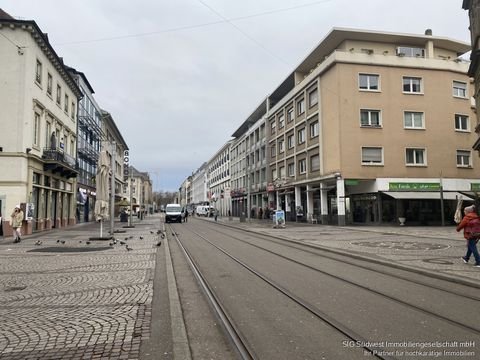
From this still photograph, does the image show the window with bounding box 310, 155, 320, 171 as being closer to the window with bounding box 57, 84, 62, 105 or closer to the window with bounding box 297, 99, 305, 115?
the window with bounding box 297, 99, 305, 115

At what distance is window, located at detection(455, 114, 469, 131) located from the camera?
38000 millimetres

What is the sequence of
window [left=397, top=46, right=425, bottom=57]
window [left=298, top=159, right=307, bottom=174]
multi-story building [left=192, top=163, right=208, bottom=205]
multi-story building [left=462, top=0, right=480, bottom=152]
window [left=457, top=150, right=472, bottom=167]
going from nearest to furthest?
multi-story building [left=462, top=0, right=480, bottom=152] → window [left=457, top=150, right=472, bottom=167] → window [left=397, top=46, right=425, bottom=57] → window [left=298, top=159, right=307, bottom=174] → multi-story building [left=192, top=163, right=208, bottom=205]

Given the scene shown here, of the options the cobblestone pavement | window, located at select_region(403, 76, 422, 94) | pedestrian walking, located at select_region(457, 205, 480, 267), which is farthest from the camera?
window, located at select_region(403, 76, 422, 94)

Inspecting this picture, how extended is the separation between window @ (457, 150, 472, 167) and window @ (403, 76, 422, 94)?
263 inches

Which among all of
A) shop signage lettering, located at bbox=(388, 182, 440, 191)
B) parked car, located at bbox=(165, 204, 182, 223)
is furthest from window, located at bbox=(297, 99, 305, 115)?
parked car, located at bbox=(165, 204, 182, 223)

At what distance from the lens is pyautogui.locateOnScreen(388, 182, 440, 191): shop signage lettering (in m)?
34.7

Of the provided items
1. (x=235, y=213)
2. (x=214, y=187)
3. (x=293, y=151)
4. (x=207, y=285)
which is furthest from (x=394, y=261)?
(x=214, y=187)

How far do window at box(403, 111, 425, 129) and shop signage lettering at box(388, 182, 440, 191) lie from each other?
5226mm

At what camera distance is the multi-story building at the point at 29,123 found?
953 inches

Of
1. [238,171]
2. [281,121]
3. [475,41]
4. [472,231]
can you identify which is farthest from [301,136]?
[472,231]

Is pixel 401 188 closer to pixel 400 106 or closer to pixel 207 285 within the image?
pixel 400 106

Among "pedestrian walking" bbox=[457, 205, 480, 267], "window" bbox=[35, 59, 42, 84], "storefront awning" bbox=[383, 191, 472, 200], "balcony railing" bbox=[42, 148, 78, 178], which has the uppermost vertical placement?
"window" bbox=[35, 59, 42, 84]

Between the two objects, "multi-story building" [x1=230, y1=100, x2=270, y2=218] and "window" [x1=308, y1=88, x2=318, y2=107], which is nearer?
"window" [x1=308, y1=88, x2=318, y2=107]

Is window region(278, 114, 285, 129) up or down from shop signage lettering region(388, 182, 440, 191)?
up
